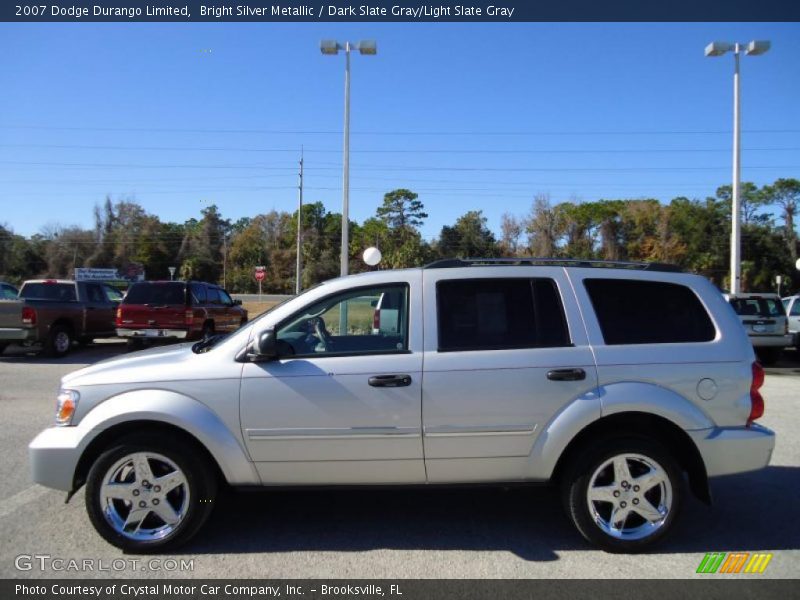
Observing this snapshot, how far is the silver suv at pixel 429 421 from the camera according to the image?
3771 millimetres

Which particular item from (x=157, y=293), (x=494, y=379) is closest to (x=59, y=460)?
(x=494, y=379)

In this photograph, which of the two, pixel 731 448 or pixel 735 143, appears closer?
pixel 731 448

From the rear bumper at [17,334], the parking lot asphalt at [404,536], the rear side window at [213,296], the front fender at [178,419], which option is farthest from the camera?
the rear side window at [213,296]

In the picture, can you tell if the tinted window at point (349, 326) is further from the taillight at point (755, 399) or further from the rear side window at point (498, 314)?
the taillight at point (755, 399)

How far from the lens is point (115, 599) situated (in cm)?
329

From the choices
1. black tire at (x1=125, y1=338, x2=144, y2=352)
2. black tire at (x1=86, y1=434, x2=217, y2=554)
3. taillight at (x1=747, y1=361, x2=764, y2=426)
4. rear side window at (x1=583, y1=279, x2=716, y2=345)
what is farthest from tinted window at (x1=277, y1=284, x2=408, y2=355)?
black tire at (x1=125, y1=338, x2=144, y2=352)

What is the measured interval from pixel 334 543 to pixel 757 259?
249 feet

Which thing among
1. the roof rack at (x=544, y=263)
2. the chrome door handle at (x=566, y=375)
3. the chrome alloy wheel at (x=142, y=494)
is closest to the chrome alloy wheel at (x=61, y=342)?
the chrome alloy wheel at (x=142, y=494)

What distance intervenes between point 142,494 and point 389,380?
5.61ft

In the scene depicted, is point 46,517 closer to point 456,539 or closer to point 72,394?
point 72,394

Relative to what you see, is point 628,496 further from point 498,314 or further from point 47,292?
point 47,292

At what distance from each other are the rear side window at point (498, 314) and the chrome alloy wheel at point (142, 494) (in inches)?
74.9

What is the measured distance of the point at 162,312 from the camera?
14383 mm

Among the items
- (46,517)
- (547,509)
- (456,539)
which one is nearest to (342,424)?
(456,539)
